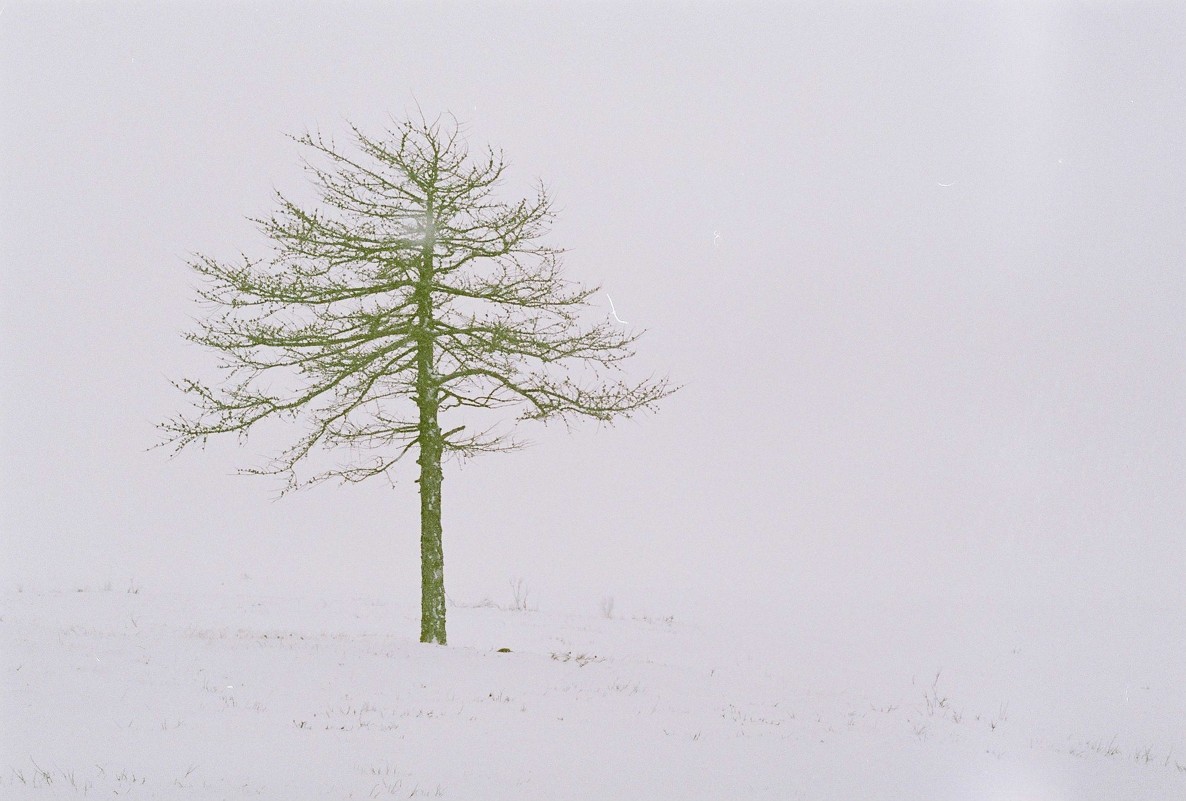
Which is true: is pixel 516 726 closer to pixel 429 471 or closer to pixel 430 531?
pixel 430 531

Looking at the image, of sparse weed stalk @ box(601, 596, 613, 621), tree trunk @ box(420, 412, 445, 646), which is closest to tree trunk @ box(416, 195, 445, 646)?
tree trunk @ box(420, 412, 445, 646)

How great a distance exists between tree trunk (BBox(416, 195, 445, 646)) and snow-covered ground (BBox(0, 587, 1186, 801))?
2.75 ft

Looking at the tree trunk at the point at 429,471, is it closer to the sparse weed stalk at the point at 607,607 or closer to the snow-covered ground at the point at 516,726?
the snow-covered ground at the point at 516,726

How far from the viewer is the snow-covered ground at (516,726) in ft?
28.9

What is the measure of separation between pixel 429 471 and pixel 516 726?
6349 mm

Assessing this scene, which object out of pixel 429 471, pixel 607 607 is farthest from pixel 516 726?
pixel 607 607

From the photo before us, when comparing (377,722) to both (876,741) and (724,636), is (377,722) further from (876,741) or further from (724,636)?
(724,636)

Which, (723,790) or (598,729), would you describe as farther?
(598,729)

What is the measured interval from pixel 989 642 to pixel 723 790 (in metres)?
15.5

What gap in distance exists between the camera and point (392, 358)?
53.5ft

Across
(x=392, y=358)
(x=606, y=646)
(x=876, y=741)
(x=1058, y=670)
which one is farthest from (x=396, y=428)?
(x=1058, y=670)

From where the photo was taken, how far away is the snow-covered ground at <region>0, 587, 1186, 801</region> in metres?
8.80

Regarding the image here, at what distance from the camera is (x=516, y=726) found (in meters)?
10.9

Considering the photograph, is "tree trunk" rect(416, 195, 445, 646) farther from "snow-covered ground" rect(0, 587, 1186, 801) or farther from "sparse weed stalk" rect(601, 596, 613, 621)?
"sparse weed stalk" rect(601, 596, 613, 621)
